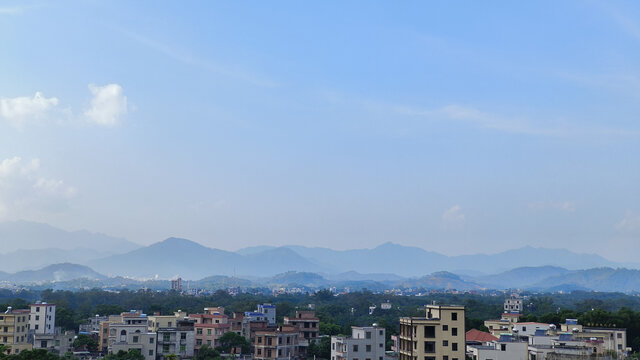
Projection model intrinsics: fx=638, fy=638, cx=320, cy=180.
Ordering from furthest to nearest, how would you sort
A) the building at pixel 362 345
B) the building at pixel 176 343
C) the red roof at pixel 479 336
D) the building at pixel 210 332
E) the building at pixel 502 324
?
the building at pixel 502 324
the building at pixel 210 332
the red roof at pixel 479 336
the building at pixel 176 343
the building at pixel 362 345

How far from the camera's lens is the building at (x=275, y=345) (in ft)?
201

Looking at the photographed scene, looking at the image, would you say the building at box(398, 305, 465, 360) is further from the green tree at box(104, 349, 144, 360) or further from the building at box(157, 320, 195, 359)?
the building at box(157, 320, 195, 359)

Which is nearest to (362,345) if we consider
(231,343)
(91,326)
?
(231,343)

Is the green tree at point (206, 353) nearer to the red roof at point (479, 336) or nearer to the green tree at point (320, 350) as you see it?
the green tree at point (320, 350)

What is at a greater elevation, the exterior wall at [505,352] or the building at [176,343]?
the exterior wall at [505,352]

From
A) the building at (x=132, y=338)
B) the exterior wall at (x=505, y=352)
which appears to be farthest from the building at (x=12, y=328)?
the exterior wall at (x=505, y=352)

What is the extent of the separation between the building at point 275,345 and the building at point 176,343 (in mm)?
6524

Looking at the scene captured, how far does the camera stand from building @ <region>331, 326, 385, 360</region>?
182 feet

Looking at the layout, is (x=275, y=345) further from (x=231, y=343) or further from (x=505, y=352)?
(x=505, y=352)

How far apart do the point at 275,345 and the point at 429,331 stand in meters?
21.1

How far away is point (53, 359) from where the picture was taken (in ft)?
152

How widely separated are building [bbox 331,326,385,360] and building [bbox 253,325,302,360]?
7447 millimetres

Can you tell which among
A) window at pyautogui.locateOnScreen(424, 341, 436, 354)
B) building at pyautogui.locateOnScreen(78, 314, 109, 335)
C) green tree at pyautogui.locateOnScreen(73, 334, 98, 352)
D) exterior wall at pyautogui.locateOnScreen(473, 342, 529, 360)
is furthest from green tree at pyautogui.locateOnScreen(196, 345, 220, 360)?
exterior wall at pyautogui.locateOnScreen(473, 342, 529, 360)

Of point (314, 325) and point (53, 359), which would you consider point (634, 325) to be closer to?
point (314, 325)
